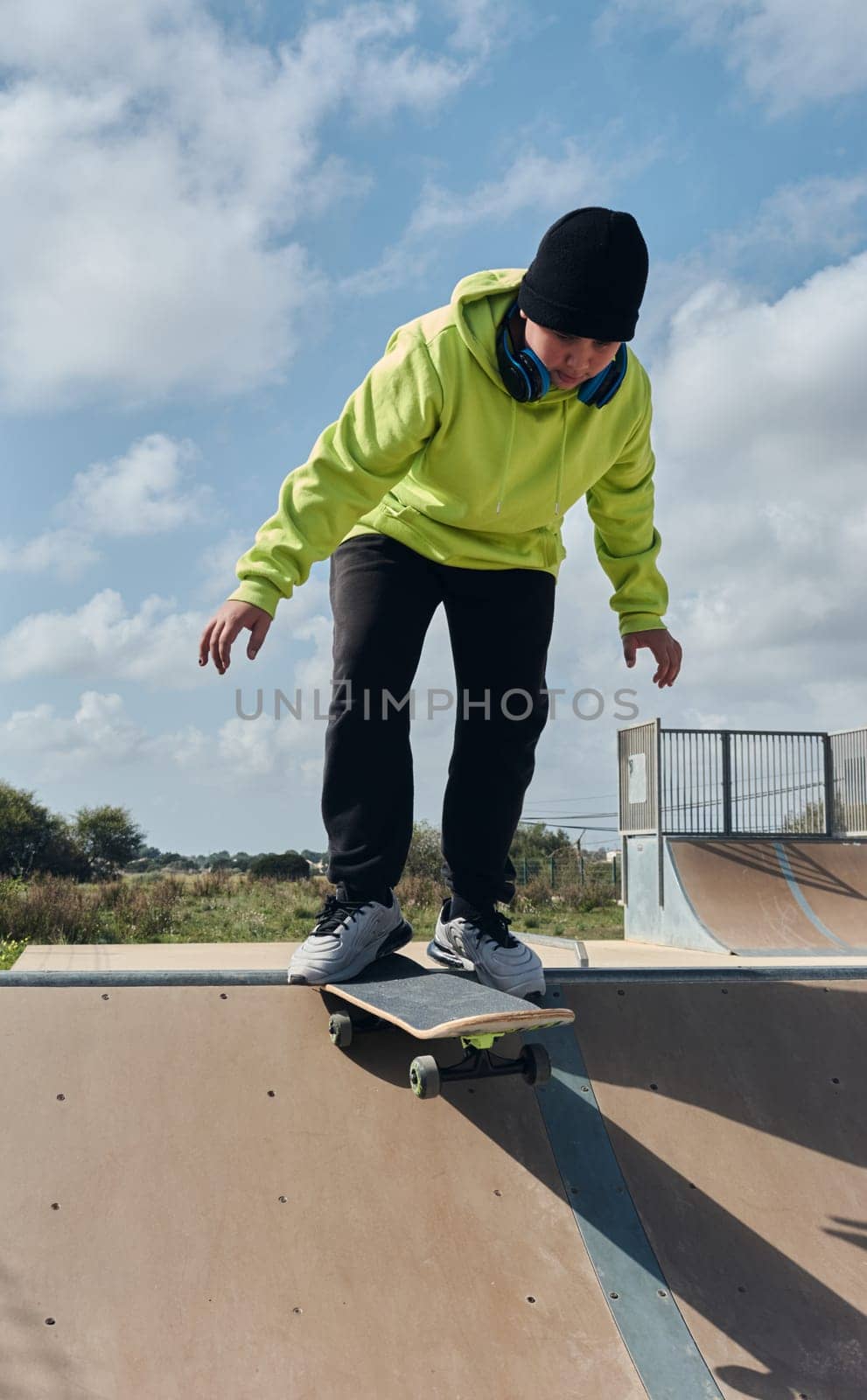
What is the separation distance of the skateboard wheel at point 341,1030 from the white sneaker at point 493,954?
451 mm

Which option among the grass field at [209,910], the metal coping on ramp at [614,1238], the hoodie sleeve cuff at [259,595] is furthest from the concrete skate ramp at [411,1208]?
the grass field at [209,910]

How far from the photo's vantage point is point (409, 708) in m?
2.62

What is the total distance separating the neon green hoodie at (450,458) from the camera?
→ 2.43 m

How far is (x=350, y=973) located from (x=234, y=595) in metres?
0.98

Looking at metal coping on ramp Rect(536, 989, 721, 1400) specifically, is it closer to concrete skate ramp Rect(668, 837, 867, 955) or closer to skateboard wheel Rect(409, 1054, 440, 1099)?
skateboard wheel Rect(409, 1054, 440, 1099)

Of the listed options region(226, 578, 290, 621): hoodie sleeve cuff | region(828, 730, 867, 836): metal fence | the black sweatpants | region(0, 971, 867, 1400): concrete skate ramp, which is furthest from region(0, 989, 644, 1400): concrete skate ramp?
region(828, 730, 867, 836): metal fence

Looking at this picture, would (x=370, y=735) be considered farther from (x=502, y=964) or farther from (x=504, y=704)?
(x=502, y=964)

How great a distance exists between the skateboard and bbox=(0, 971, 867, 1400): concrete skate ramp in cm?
13

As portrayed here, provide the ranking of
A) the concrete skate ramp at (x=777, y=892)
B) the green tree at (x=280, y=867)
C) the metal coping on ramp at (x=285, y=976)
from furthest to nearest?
the green tree at (x=280, y=867) → the concrete skate ramp at (x=777, y=892) → the metal coping on ramp at (x=285, y=976)

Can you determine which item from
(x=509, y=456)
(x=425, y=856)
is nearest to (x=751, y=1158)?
(x=509, y=456)

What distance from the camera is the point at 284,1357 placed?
5.53 ft

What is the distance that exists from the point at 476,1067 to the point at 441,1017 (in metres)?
0.24

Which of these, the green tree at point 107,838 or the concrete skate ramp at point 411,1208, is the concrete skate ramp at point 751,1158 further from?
the green tree at point 107,838

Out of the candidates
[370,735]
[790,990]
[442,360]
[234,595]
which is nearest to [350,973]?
[370,735]
